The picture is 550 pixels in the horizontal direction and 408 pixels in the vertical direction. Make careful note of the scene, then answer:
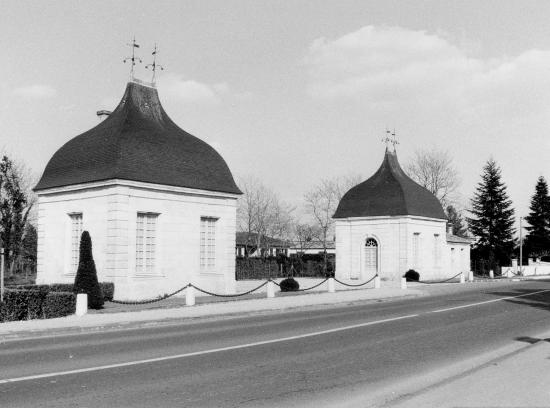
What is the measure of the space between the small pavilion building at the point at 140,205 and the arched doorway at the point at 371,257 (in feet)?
60.1

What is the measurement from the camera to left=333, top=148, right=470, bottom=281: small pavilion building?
141ft

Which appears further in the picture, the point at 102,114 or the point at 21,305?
the point at 102,114

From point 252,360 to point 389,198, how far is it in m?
34.8

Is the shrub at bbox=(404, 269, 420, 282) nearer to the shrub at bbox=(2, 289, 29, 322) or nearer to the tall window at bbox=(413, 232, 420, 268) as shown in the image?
the tall window at bbox=(413, 232, 420, 268)

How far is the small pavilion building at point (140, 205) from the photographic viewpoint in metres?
24.1

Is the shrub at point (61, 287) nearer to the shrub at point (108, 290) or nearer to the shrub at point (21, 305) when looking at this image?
the shrub at point (108, 290)

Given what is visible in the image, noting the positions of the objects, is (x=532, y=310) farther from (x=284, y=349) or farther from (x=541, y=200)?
(x=541, y=200)

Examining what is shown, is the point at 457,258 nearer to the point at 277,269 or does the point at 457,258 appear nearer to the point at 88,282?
the point at 277,269

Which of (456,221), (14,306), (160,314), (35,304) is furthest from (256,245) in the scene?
(14,306)

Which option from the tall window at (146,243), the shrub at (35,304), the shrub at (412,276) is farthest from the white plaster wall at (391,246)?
the shrub at (35,304)

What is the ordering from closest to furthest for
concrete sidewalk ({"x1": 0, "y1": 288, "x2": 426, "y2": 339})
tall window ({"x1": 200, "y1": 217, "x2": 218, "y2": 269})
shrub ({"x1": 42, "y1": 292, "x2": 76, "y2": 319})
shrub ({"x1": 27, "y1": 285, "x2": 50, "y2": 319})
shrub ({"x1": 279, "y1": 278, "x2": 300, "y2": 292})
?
concrete sidewalk ({"x1": 0, "y1": 288, "x2": 426, "y2": 339}) < shrub ({"x1": 27, "y1": 285, "x2": 50, "y2": 319}) < shrub ({"x1": 42, "y1": 292, "x2": 76, "y2": 319}) < tall window ({"x1": 200, "y1": 217, "x2": 218, "y2": 269}) < shrub ({"x1": 279, "y1": 278, "x2": 300, "y2": 292})

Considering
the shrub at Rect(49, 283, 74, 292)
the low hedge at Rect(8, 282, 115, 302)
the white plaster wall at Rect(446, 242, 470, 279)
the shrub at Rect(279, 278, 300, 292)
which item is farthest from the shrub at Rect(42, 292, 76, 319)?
the white plaster wall at Rect(446, 242, 470, 279)

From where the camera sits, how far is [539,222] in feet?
245

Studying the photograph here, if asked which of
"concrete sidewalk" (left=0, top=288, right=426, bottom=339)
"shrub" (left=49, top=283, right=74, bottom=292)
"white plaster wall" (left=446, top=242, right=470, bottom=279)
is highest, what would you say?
"white plaster wall" (left=446, top=242, right=470, bottom=279)
